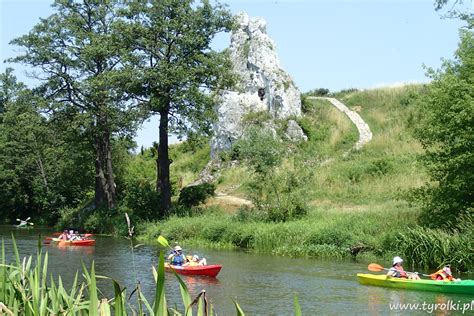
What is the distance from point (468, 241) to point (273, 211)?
10263mm

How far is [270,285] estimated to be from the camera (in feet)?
55.9

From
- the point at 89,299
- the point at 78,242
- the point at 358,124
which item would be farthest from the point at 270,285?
the point at 358,124

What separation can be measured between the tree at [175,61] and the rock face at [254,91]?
9.46 metres

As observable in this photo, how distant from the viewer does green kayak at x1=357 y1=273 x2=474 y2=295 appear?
15.5 metres

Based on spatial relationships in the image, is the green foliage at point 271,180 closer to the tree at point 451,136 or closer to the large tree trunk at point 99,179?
the tree at point 451,136

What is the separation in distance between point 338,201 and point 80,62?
1813 centimetres

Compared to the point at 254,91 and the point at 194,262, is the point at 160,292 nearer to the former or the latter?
the point at 194,262

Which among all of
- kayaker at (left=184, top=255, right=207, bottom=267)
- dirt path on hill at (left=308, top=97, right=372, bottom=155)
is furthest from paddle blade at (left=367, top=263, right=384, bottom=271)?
dirt path on hill at (left=308, top=97, right=372, bottom=155)

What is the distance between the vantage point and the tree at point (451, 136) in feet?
65.9

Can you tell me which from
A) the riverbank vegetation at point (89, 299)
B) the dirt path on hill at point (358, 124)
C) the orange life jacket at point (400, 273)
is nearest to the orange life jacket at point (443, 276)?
the orange life jacket at point (400, 273)

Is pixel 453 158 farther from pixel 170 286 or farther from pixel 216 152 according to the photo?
pixel 216 152

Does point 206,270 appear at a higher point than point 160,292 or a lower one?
lower

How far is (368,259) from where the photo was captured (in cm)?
2188

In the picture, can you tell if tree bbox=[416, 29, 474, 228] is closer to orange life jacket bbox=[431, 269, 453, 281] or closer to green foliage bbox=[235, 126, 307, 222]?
orange life jacket bbox=[431, 269, 453, 281]
